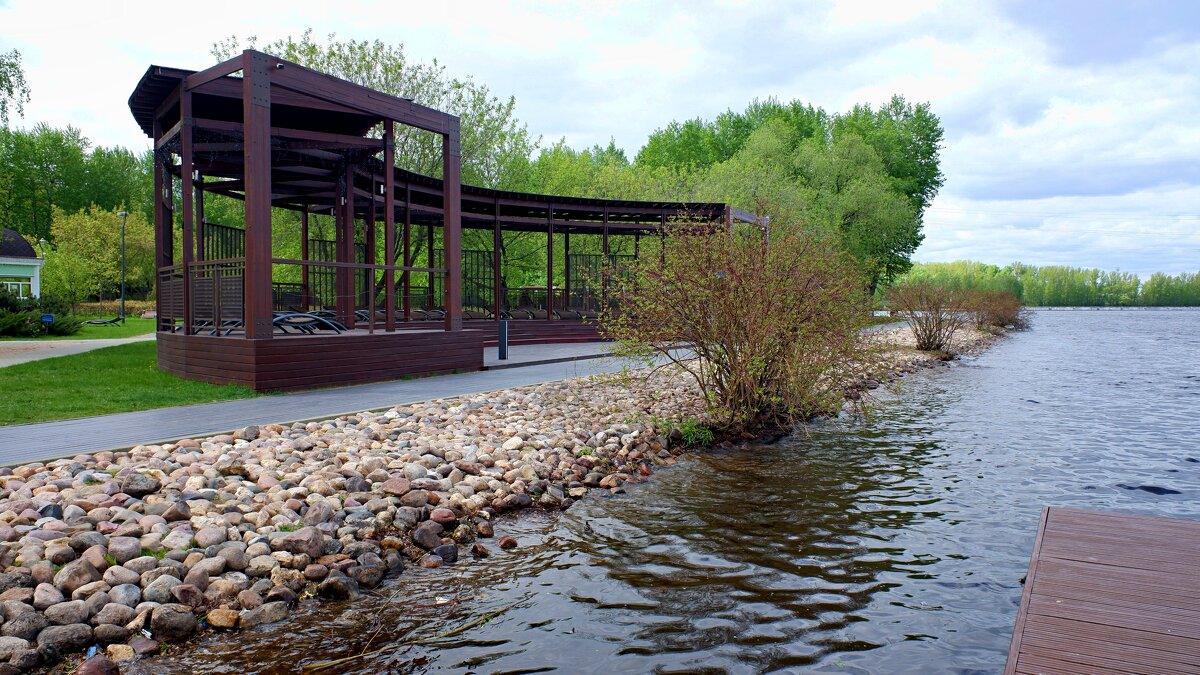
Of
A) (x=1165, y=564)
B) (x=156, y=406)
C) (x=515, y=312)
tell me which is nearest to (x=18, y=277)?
(x=515, y=312)

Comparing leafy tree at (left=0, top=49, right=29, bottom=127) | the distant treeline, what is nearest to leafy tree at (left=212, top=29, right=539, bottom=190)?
leafy tree at (left=0, top=49, right=29, bottom=127)

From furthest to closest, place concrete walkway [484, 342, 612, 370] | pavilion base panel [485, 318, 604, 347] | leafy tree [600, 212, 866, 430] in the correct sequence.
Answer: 1. pavilion base panel [485, 318, 604, 347]
2. concrete walkway [484, 342, 612, 370]
3. leafy tree [600, 212, 866, 430]

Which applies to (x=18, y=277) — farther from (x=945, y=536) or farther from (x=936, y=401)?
(x=945, y=536)

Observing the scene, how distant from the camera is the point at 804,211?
3253 cm

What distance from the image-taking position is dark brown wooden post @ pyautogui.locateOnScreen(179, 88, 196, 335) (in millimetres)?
9859

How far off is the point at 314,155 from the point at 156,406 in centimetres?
539

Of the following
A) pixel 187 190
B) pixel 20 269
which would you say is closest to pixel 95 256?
pixel 20 269

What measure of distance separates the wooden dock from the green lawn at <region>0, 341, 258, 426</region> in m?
7.94

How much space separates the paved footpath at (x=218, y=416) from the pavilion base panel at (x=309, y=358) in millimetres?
244

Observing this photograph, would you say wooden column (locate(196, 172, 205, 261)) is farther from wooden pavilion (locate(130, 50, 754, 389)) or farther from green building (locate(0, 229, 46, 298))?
green building (locate(0, 229, 46, 298))

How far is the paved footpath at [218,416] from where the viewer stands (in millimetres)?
5977

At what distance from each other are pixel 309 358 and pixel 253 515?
499 cm

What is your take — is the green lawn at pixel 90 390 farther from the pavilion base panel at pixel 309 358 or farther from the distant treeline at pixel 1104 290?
the distant treeline at pixel 1104 290

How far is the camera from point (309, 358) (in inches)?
372
